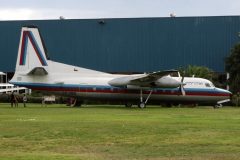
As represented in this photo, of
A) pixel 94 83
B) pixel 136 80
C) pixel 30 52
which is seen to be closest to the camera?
pixel 136 80

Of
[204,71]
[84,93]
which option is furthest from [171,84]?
[204,71]

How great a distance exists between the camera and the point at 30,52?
175 ft

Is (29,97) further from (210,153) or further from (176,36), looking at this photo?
(210,153)

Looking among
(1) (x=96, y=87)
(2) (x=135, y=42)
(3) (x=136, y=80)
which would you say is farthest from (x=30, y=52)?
(2) (x=135, y=42)

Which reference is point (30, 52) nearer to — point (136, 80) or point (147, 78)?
point (136, 80)

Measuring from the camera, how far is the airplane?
171 ft

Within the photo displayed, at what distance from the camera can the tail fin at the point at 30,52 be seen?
52750 millimetres

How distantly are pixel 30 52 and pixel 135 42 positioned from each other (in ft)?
135

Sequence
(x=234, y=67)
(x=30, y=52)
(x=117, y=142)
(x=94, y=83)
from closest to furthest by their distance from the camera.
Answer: (x=117, y=142) → (x=94, y=83) → (x=30, y=52) → (x=234, y=67)

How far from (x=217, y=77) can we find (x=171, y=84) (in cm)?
3789

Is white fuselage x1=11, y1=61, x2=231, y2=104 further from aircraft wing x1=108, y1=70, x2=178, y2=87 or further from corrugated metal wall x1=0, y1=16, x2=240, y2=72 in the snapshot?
corrugated metal wall x1=0, y1=16, x2=240, y2=72

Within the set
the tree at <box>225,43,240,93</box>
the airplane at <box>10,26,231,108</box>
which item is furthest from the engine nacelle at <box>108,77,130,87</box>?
the tree at <box>225,43,240,93</box>

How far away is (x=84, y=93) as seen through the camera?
53.0m

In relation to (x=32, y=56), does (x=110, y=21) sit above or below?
above
